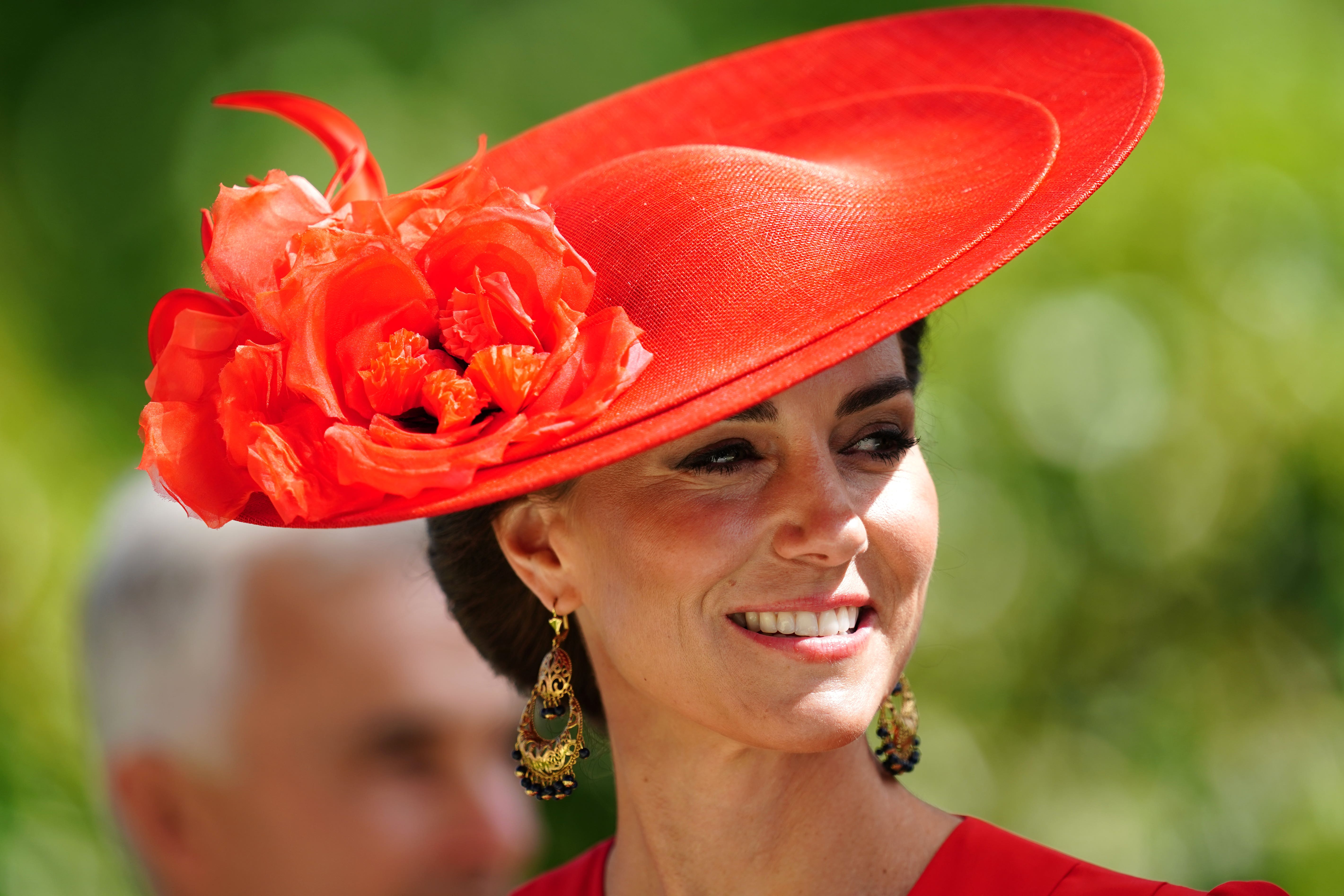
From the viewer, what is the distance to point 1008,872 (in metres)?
1.85

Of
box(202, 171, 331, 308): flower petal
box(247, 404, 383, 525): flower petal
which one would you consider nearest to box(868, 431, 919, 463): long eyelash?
box(247, 404, 383, 525): flower petal

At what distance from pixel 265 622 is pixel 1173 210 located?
2.71 metres

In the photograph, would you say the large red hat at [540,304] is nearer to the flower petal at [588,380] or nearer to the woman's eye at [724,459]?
the flower petal at [588,380]

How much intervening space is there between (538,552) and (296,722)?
133cm

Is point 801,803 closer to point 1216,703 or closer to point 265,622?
point 265,622

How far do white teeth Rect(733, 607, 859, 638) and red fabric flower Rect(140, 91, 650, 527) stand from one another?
0.34m

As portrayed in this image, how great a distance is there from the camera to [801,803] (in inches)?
73.5

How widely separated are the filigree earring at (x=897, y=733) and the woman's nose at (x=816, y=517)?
0.40 meters

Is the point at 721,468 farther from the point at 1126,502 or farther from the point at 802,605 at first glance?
the point at 1126,502

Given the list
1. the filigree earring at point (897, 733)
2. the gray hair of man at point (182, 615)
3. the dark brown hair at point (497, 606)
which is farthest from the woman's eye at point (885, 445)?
the gray hair of man at point (182, 615)

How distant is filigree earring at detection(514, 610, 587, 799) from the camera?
1.94 meters

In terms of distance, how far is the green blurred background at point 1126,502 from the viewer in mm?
3773

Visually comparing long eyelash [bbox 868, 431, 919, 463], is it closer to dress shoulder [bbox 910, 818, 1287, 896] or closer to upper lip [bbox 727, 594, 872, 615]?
upper lip [bbox 727, 594, 872, 615]

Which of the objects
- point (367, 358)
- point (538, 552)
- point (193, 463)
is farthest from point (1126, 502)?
point (193, 463)
